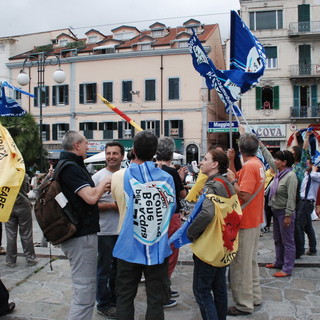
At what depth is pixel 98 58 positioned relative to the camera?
30375 mm

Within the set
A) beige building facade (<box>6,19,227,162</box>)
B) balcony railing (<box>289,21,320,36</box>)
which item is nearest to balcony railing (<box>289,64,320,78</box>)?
balcony railing (<box>289,21,320,36</box>)

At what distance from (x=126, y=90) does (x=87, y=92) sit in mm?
3474

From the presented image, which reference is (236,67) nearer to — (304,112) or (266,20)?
(304,112)

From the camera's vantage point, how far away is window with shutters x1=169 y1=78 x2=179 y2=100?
1140 inches

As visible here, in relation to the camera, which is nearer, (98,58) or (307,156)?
(307,156)

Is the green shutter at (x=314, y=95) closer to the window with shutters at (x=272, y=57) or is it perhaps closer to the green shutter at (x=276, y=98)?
the green shutter at (x=276, y=98)

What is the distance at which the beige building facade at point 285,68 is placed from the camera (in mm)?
25812

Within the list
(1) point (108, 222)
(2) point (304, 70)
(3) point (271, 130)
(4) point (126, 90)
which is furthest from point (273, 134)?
(1) point (108, 222)

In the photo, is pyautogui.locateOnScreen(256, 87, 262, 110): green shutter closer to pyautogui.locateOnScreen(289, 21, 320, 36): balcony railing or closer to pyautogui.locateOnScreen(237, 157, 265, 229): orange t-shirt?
pyautogui.locateOnScreen(289, 21, 320, 36): balcony railing

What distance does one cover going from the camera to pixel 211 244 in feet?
10.6

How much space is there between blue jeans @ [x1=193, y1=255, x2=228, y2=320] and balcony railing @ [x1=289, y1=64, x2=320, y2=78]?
2518 centimetres


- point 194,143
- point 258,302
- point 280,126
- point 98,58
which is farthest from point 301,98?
point 258,302

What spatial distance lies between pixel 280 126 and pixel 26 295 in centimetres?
2434

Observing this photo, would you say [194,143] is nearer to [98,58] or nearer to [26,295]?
[98,58]
